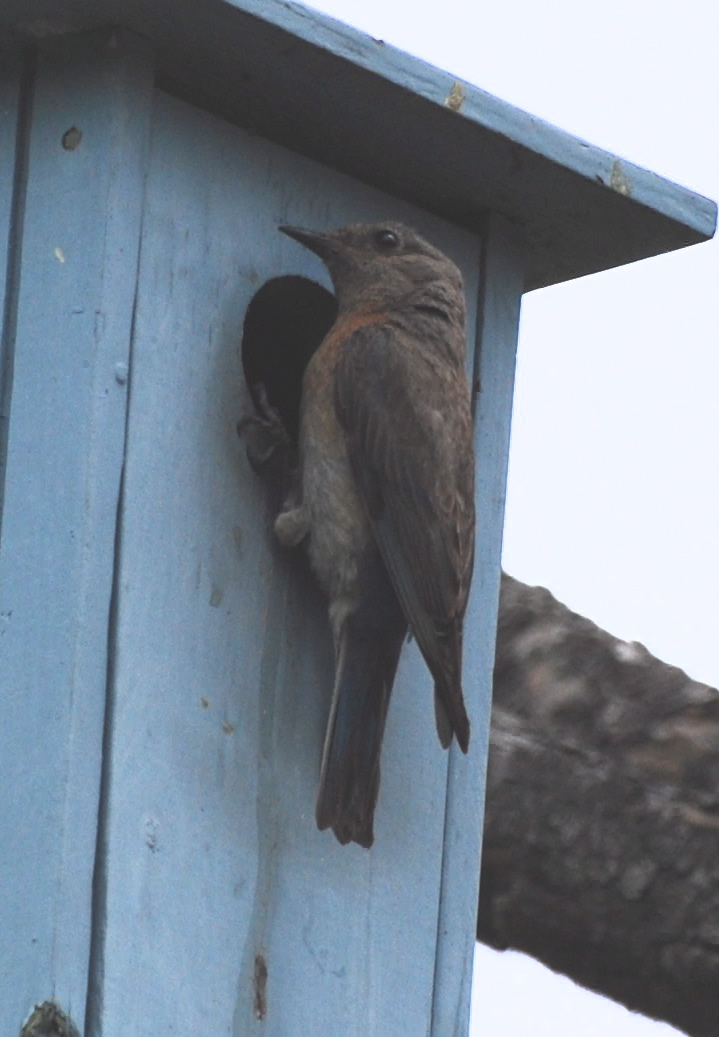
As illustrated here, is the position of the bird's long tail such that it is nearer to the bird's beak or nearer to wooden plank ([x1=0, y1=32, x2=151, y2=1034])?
wooden plank ([x1=0, y1=32, x2=151, y2=1034])

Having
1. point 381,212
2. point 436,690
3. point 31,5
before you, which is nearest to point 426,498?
point 436,690

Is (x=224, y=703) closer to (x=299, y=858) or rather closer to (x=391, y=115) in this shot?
(x=299, y=858)

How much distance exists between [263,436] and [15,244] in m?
0.46

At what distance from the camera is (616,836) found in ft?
15.5

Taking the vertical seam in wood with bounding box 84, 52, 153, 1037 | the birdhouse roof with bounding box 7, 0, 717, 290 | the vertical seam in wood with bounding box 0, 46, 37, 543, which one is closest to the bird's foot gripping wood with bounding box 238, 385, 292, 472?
the vertical seam in wood with bounding box 84, 52, 153, 1037

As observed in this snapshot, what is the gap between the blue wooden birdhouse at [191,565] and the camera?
3.92 m

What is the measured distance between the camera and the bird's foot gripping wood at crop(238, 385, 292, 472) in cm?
428

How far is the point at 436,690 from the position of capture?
13.6 feet

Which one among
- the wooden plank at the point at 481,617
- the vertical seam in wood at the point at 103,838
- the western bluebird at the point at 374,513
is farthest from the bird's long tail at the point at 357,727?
the vertical seam in wood at the point at 103,838

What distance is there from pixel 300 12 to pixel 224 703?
1.01 metres

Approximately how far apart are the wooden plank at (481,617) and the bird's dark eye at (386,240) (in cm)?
26

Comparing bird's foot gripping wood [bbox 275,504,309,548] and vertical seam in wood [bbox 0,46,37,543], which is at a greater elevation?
vertical seam in wood [bbox 0,46,37,543]

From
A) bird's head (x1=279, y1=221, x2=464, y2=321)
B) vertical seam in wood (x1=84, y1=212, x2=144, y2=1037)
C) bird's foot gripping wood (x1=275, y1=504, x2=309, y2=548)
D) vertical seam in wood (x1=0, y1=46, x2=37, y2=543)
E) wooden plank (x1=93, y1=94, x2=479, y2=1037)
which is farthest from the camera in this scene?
bird's head (x1=279, y1=221, x2=464, y2=321)

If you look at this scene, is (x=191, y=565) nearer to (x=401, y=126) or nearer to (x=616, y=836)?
(x=401, y=126)
